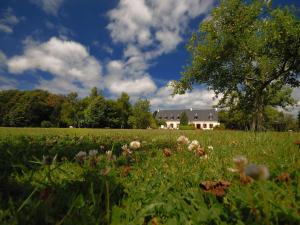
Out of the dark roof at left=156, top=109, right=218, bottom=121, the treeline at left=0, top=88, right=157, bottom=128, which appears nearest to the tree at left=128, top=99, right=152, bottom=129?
the treeline at left=0, top=88, right=157, bottom=128

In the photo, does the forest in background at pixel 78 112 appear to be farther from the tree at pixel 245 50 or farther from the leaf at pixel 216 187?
the leaf at pixel 216 187

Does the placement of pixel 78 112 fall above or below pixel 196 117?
below

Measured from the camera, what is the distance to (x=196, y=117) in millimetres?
120000

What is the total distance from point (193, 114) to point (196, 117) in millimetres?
2357

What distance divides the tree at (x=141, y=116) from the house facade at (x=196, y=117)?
125ft

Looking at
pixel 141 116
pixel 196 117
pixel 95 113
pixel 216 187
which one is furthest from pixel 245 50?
pixel 196 117

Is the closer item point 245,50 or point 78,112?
point 245,50

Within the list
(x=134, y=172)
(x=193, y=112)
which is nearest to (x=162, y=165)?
(x=134, y=172)

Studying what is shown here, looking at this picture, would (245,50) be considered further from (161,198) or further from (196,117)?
(196,117)

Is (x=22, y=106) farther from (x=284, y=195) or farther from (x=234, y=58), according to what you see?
(x=284, y=195)

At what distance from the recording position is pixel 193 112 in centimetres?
12225

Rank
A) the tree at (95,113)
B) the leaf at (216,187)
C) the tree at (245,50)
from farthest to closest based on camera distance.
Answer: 1. the tree at (95,113)
2. the tree at (245,50)
3. the leaf at (216,187)

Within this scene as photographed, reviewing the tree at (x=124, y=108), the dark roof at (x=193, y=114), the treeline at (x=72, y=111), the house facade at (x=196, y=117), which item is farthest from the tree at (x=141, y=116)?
the dark roof at (x=193, y=114)

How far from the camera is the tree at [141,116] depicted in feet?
249
